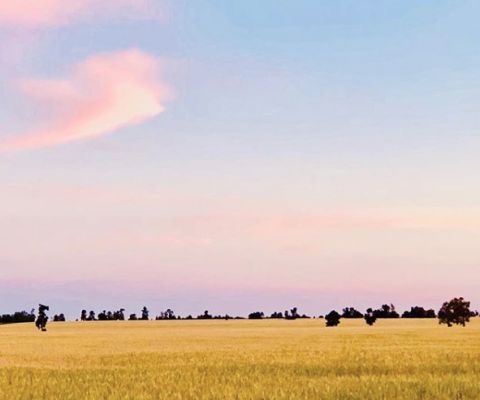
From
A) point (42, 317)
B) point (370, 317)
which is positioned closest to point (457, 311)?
point (370, 317)

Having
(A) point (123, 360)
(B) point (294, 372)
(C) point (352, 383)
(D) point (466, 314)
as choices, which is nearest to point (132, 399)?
(C) point (352, 383)

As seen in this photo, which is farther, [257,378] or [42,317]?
[42,317]

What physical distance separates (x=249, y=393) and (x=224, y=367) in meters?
10.0

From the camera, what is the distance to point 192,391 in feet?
57.5

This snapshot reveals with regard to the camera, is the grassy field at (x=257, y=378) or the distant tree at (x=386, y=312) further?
the distant tree at (x=386, y=312)

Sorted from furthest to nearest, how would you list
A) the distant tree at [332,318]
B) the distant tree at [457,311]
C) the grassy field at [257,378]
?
the distant tree at [332,318]
the distant tree at [457,311]
the grassy field at [257,378]

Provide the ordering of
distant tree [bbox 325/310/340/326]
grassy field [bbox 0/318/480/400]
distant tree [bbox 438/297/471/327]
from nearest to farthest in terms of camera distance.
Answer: grassy field [bbox 0/318/480/400] → distant tree [bbox 438/297/471/327] → distant tree [bbox 325/310/340/326]

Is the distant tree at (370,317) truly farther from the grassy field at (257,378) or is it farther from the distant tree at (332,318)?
the grassy field at (257,378)

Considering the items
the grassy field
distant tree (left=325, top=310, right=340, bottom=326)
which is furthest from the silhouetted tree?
the grassy field

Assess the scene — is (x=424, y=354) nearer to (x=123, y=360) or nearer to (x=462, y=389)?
(x=123, y=360)

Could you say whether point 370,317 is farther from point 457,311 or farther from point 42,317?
point 42,317

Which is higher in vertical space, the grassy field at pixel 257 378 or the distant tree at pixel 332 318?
the distant tree at pixel 332 318

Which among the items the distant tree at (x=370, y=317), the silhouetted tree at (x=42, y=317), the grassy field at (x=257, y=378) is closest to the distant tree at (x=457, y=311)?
the distant tree at (x=370, y=317)

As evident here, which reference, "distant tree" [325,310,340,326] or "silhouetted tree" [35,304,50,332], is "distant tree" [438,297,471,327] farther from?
"silhouetted tree" [35,304,50,332]
